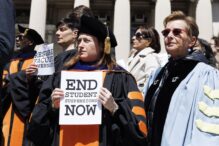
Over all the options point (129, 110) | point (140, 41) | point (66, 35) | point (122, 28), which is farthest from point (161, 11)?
point (129, 110)

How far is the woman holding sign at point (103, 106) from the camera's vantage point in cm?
418

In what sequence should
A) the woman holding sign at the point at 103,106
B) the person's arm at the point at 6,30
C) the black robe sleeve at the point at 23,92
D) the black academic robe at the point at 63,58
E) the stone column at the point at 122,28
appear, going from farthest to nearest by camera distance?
the stone column at the point at 122,28 → the black robe sleeve at the point at 23,92 → the black academic robe at the point at 63,58 → the woman holding sign at the point at 103,106 → the person's arm at the point at 6,30

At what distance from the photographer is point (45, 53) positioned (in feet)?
18.0

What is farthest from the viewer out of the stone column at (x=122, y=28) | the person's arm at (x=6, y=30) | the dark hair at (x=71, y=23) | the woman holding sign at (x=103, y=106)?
the stone column at (x=122, y=28)

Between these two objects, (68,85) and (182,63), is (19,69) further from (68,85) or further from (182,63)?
(182,63)

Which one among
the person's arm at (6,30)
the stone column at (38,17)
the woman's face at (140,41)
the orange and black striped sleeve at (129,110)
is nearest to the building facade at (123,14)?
the stone column at (38,17)

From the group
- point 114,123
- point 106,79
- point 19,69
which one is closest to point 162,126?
point 114,123

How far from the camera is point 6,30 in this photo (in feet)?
8.27

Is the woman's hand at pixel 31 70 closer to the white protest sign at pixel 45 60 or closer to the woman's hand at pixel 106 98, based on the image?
the white protest sign at pixel 45 60

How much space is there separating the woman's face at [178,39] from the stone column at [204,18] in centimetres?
3029

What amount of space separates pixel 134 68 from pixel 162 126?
126 inches

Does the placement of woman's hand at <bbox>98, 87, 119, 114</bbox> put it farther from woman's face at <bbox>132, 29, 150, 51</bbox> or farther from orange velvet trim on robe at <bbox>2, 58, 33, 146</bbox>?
woman's face at <bbox>132, 29, 150, 51</bbox>

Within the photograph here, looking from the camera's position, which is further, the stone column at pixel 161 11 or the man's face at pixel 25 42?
the stone column at pixel 161 11

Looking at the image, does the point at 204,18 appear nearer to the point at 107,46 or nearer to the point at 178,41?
the point at 178,41
